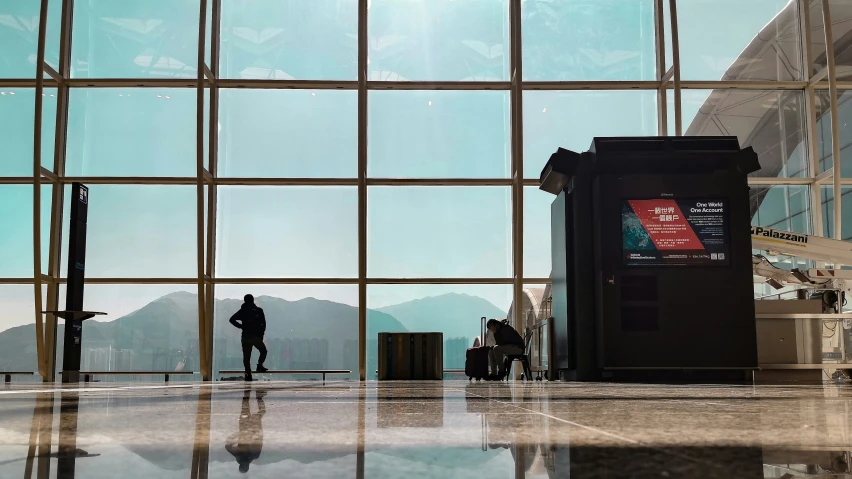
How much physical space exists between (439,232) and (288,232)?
8.77 feet

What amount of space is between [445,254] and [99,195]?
6293 millimetres

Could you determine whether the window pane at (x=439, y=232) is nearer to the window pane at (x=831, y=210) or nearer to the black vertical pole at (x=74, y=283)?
the black vertical pole at (x=74, y=283)

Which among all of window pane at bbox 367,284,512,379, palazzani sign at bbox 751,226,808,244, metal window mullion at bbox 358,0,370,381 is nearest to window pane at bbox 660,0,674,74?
palazzani sign at bbox 751,226,808,244

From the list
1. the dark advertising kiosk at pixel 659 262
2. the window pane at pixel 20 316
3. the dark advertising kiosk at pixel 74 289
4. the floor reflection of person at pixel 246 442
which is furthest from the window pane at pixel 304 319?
the floor reflection of person at pixel 246 442

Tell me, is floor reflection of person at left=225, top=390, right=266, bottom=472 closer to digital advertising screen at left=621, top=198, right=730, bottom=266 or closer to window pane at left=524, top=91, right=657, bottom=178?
digital advertising screen at left=621, top=198, right=730, bottom=266

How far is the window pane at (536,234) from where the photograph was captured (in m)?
13.3

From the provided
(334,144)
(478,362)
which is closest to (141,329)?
(334,144)

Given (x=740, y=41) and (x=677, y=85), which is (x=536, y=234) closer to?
(x=677, y=85)

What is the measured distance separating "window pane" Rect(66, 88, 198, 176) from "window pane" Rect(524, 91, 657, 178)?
20.1 ft

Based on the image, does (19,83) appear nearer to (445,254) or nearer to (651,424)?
(445,254)

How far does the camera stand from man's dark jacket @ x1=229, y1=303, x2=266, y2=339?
38.9 ft

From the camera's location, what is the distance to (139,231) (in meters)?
13.6

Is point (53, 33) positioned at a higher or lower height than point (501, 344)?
higher

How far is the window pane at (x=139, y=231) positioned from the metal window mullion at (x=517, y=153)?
5613 millimetres
